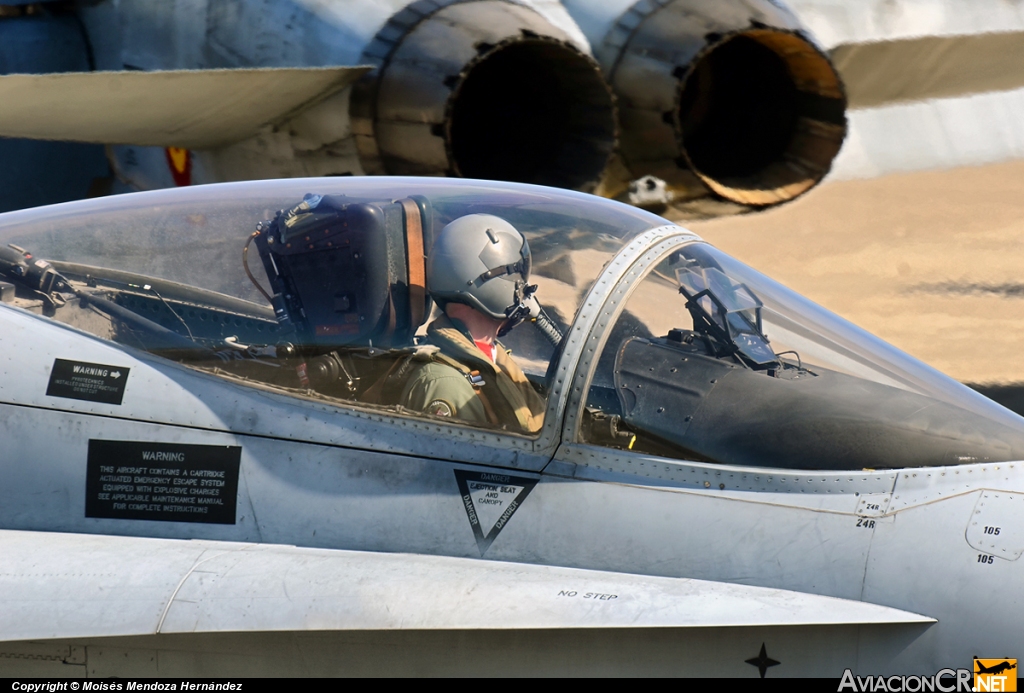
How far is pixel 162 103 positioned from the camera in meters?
5.71

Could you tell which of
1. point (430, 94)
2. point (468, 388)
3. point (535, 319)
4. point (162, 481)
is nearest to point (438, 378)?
point (468, 388)

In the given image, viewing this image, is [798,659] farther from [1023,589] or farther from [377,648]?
[377,648]

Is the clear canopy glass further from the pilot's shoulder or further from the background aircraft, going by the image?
the background aircraft

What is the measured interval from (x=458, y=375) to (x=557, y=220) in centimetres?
59

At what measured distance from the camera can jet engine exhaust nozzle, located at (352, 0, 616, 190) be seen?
6008 millimetres

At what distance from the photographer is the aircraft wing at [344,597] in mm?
2395

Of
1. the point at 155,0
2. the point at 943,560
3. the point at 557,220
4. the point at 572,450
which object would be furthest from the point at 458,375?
the point at 155,0

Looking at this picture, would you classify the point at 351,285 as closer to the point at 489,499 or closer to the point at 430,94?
the point at 489,499

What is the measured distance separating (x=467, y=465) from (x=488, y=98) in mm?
4832

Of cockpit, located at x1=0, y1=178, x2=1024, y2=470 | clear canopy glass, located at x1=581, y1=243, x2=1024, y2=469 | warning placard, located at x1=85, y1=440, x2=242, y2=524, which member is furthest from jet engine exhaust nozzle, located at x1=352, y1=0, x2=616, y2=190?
warning placard, located at x1=85, y1=440, x2=242, y2=524

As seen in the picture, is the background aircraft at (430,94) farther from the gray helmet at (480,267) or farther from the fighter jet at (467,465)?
the gray helmet at (480,267)

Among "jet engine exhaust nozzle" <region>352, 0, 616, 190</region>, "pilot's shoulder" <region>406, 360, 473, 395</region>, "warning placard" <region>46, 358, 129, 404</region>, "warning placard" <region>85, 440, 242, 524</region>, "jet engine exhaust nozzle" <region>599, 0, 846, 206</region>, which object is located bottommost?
"warning placard" <region>85, 440, 242, 524</region>

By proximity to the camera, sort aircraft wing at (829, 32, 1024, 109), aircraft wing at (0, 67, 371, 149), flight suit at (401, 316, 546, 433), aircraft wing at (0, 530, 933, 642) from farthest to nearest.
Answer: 1. aircraft wing at (829, 32, 1024, 109)
2. aircraft wing at (0, 67, 371, 149)
3. flight suit at (401, 316, 546, 433)
4. aircraft wing at (0, 530, 933, 642)

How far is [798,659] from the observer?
7.93 ft
